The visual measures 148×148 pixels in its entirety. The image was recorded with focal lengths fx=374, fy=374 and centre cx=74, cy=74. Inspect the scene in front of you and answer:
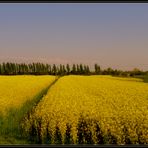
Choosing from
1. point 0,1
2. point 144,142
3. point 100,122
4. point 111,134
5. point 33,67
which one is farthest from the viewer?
point 33,67

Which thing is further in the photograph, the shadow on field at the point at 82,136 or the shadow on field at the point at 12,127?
the shadow on field at the point at 12,127

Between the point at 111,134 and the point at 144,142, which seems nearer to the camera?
the point at 144,142

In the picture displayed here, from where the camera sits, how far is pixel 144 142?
8.30 metres

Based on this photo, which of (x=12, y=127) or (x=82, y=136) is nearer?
(x=82, y=136)

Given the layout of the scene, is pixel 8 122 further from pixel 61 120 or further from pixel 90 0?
pixel 90 0

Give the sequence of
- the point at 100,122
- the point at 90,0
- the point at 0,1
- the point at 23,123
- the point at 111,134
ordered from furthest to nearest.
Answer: the point at 23,123 < the point at 100,122 < the point at 111,134 < the point at 0,1 < the point at 90,0

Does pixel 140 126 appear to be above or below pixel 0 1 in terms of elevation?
below

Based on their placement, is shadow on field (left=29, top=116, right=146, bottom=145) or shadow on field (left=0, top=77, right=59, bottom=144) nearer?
shadow on field (left=29, top=116, right=146, bottom=145)

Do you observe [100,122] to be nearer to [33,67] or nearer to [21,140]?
[21,140]

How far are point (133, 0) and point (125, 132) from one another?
3.79 metres

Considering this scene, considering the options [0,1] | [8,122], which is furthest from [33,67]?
[0,1]

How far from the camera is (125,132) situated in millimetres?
8898

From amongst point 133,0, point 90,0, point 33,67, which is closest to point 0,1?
point 90,0

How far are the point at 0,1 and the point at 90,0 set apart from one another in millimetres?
1600
